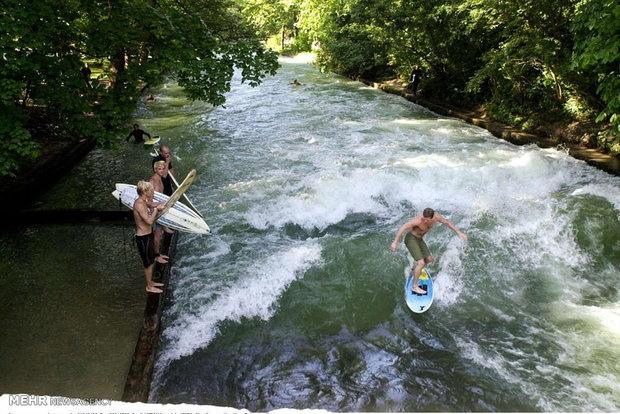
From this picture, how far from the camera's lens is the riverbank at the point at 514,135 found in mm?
11344

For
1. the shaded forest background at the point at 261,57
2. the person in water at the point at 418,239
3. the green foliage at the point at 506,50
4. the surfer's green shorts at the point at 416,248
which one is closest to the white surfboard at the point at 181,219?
the shaded forest background at the point at 261,57

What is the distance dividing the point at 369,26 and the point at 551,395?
20238 millimetres

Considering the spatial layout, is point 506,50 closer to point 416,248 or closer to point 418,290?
point 416,248

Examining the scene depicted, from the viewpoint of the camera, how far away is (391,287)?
715cm

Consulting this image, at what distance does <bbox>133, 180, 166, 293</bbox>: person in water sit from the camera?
604 cm

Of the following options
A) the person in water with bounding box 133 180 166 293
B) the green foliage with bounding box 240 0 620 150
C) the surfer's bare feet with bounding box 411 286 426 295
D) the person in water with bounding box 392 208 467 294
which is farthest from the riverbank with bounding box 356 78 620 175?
the person in water with bounding box 133 180 166 293

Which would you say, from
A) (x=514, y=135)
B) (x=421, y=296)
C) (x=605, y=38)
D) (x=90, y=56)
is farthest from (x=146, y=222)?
(x=514, y=135)

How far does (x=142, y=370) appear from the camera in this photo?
4.93 meters

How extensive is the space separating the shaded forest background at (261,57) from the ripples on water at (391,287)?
8.10ft

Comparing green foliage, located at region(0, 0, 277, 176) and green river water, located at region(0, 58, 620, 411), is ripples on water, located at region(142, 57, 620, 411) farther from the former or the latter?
green foliage, located at region(0, 0, 277, 176)

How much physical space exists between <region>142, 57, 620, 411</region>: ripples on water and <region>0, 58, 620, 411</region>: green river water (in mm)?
28

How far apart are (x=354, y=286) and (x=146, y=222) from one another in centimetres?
359

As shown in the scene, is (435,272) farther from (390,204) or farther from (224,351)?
(224,351)

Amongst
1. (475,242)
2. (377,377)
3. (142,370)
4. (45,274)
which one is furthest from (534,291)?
(45,274)
